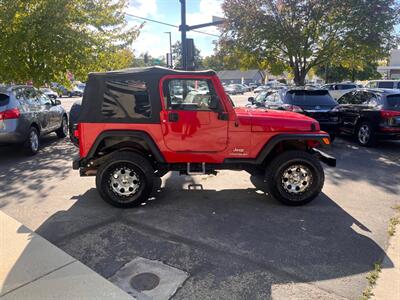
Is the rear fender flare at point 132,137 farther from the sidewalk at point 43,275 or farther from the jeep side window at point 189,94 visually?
the sidewalk at point 43,275

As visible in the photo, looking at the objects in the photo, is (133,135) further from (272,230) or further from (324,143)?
(324,143)

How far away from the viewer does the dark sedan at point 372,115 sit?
27.3ft

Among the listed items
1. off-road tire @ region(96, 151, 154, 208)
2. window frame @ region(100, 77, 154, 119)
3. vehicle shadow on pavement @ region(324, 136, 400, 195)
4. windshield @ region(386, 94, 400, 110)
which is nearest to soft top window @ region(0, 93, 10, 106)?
window frame @ region(100, 77, 154, 119)

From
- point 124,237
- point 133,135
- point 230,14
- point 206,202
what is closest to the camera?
point 124,237

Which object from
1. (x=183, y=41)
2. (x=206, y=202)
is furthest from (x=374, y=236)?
(x=183, y=41)

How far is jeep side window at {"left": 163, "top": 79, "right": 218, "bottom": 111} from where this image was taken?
15.4 ft

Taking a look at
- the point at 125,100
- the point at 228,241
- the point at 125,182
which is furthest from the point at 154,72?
the point at 228,241

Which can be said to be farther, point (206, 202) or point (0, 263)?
point (206, 202)

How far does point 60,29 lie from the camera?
988 centimetres

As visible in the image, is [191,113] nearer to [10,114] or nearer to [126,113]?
[126,113]

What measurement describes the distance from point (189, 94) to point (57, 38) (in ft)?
23.6

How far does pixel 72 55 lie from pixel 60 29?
0.89 meters

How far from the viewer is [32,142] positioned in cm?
817

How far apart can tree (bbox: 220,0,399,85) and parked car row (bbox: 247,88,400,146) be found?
17.6 feet
